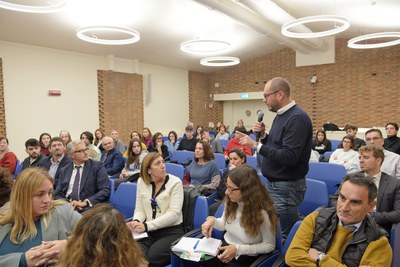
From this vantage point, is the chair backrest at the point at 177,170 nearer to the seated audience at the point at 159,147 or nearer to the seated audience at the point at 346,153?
the seated audience at the point at 159,147

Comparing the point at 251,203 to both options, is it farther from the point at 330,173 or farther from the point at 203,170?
the point at 330,173

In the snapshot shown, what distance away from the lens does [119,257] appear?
1.01 metres

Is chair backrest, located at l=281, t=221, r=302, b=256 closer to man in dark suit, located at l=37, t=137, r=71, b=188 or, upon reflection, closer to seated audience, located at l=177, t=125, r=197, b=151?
man in dark suit, located at l=37, t=137, r=71, b=188

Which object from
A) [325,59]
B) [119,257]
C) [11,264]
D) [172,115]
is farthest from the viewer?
[172,115]

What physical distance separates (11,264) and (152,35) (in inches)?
274

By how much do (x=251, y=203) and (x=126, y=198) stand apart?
1.41 metres

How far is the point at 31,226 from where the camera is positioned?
1595 mm

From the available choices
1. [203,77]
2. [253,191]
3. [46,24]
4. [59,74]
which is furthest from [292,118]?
[203,77]

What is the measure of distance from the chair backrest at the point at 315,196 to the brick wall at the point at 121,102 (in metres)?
7.15

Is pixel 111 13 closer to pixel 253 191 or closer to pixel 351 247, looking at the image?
pixel 253 191

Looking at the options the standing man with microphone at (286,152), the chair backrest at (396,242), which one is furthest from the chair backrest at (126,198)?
the chair backrest at (396,242)

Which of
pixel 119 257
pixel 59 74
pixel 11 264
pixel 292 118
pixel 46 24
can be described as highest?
pixel 46 24

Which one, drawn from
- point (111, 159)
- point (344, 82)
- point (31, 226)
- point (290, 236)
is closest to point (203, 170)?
point (111, 159)

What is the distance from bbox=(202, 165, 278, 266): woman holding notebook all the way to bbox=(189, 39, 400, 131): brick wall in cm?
901
